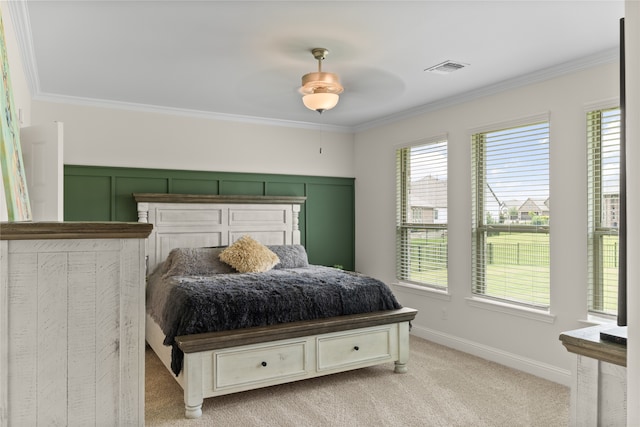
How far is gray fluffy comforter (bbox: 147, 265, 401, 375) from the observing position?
323 centimetres

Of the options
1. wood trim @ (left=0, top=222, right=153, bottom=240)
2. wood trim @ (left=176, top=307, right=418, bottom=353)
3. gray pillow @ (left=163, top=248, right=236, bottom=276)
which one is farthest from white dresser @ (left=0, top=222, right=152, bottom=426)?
gray pillow @ (left=163, top=248, right=236, bottom=276)

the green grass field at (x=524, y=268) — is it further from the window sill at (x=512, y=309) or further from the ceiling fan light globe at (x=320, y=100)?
the ceiling fan light globe at (x=320, y=100)

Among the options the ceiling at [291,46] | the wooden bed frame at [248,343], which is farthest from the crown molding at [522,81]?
the wooden bed frame at [248,343]

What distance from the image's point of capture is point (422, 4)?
262cm

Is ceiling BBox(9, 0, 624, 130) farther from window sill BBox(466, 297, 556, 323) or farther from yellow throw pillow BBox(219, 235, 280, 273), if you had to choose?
window sill BBox(466, 297, 556, 323)

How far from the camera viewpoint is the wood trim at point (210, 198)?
4832 mm

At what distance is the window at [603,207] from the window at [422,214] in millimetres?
1533

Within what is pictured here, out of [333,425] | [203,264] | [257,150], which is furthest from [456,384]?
[257,150]

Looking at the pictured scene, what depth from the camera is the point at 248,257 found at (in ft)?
14.9

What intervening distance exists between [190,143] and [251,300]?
2.49 meters

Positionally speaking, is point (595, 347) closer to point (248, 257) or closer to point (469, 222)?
point (469, 222)

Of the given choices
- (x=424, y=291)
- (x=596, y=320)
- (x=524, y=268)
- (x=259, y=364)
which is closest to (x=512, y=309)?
(x=524, y=268)

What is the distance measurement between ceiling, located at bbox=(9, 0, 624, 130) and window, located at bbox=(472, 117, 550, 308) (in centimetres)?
52
